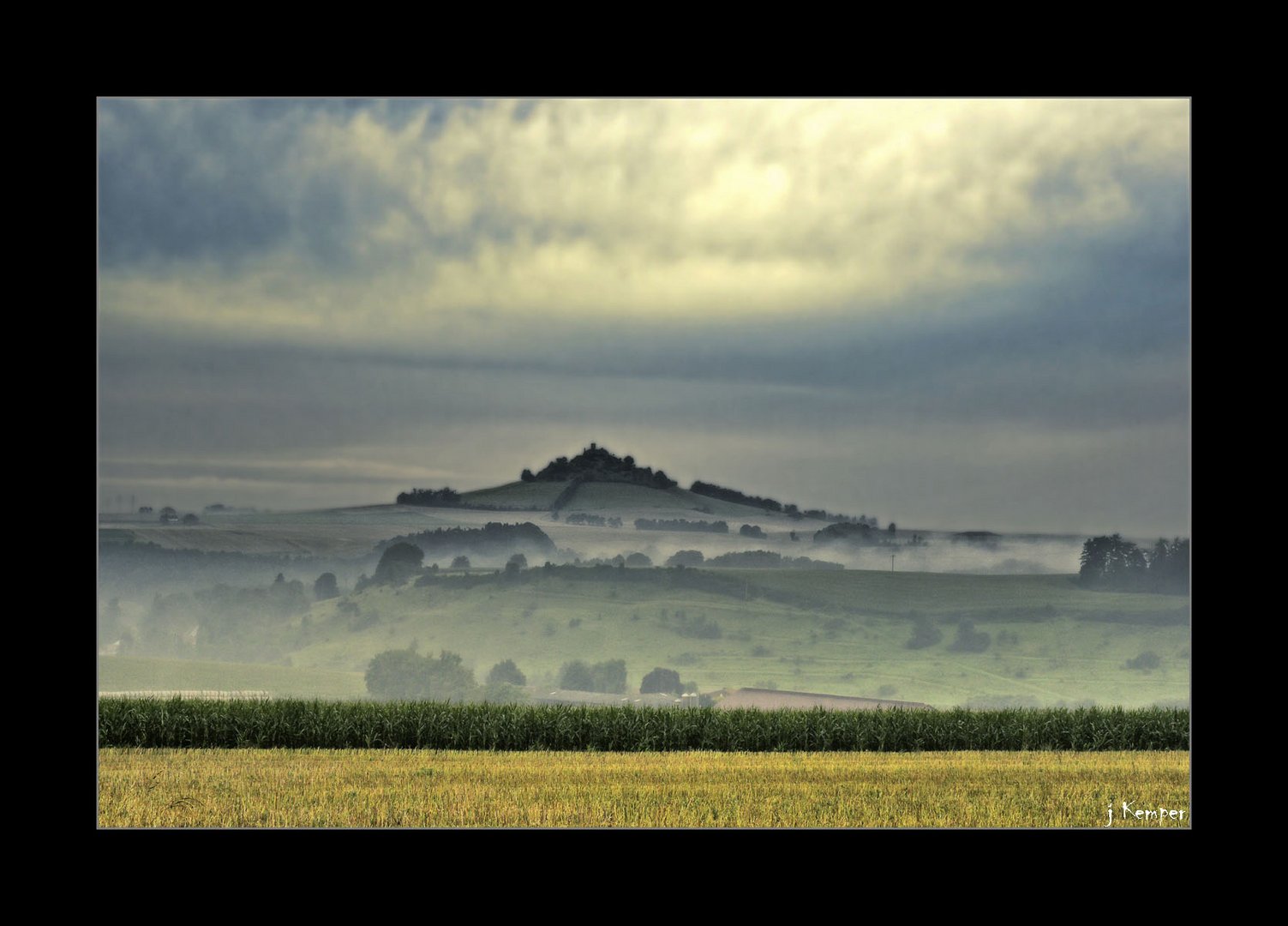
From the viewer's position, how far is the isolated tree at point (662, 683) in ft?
70.0

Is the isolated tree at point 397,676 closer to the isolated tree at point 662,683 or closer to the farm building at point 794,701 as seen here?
the isolated tree at point 662,683

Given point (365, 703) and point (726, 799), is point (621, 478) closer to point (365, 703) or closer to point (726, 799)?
point (365, 703)

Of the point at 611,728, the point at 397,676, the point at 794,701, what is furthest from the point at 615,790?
the point at 397,676

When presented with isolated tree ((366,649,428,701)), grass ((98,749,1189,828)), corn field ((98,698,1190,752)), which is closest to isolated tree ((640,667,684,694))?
corn field ((98,698,1190,752))

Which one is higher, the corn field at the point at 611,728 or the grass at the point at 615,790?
the grass at the point at 615,790

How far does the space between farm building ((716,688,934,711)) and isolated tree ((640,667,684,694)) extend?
940 millimetres

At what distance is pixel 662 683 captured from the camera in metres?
21.6

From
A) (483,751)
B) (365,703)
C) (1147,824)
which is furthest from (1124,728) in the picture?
(365,703)

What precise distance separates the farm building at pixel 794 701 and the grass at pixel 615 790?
8.11ft

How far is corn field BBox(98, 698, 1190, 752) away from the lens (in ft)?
63.4

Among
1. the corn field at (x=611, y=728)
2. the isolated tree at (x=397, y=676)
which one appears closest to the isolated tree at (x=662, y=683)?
the corn field at (x=611, y=728)

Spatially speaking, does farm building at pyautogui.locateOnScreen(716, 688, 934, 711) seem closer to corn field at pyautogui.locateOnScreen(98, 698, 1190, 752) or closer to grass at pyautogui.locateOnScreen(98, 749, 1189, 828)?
corn field at pyautogui.locateOnScreen(98, 698, 1190, 752)

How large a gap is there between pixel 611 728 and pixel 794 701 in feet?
11.8

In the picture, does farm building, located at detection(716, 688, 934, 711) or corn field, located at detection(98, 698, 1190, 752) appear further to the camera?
farm building, located at detection(716, 688, 934, 711)
